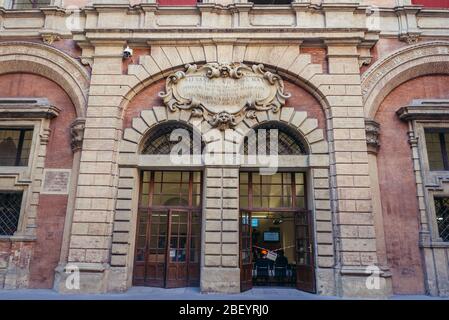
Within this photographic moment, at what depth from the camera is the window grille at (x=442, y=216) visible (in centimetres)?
1015

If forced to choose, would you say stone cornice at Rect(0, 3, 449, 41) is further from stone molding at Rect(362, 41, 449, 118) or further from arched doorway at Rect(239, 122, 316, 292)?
arched doorway at Rect(239, 122, 316, 292)

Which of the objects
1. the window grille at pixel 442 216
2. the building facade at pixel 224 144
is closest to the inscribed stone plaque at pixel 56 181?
the building facade at pixel 224 144

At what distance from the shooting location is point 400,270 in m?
9.83

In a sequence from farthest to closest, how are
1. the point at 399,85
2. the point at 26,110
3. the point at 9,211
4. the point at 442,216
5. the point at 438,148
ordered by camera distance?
the point at 399,85
the point at 438,148
the point at 26,110
the point at 9,211
the point at 442,216

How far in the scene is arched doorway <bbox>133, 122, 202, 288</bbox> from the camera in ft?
33.9

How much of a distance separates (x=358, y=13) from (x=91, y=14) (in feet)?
30.7

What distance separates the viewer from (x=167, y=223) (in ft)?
35.0

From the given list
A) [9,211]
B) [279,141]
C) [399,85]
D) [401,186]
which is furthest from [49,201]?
[399,85]

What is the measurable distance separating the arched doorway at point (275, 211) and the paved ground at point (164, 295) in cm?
108

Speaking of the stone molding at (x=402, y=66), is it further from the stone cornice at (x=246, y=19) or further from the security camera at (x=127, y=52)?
the security camera at (x=127, y=52)

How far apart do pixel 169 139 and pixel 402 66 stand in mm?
8359

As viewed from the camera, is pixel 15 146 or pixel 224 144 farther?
pixel 15 146

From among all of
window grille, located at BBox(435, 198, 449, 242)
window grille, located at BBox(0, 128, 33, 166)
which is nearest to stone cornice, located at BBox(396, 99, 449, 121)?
window grille, located at BBox(435, 198, 449, 242)

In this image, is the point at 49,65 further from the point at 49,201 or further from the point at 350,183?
the point at 350,183
